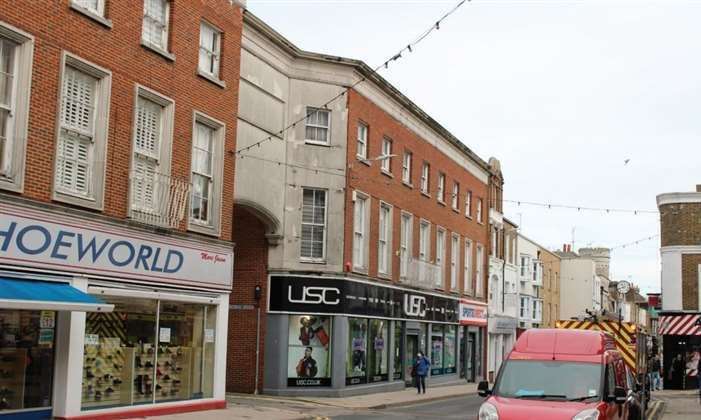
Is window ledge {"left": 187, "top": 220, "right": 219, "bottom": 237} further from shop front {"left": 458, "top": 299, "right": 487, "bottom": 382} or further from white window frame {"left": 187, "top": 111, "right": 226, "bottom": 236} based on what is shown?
shop front {"left": 458, "top": 299, "right": 487, "bottom": 382}

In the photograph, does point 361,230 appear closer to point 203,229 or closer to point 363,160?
point 363,160

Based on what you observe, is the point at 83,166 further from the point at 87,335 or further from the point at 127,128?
the point at 87,335

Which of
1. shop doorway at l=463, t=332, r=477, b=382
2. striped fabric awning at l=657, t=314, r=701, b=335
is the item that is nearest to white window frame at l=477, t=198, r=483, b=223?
shop doorway at l=463, t=332, r=477, b=382

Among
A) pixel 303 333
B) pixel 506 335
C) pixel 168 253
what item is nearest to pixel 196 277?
pixel 168 253

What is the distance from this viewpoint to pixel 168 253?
2058cm

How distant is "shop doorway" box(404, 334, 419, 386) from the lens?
36812mm

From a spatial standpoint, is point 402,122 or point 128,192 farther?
point 402,122

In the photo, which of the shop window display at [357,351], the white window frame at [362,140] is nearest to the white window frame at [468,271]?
the shop window display at [357,351]

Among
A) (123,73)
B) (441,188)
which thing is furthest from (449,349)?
(123,73)

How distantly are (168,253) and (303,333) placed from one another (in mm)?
9998

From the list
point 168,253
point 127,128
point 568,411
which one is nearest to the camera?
point 568,411

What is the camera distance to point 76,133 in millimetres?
17844

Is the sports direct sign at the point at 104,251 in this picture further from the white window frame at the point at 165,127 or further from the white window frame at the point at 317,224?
the white window frame at the point at 317,224

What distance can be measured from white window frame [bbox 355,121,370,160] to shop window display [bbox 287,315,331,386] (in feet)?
20.7
